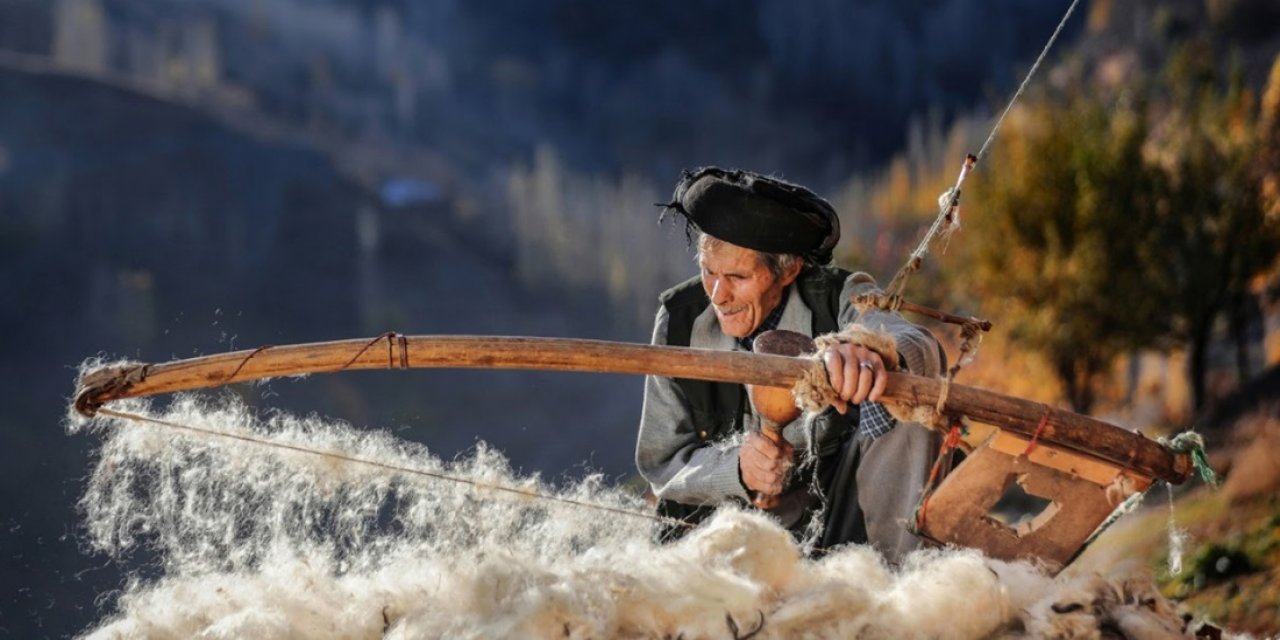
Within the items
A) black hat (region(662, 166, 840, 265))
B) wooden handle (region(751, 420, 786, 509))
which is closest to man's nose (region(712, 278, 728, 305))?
black hat (region(662, 166, 840, 265))

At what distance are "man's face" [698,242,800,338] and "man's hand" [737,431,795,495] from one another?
36 centimetres

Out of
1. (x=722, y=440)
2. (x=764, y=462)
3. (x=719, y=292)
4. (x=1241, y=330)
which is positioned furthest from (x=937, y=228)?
(x=1241, y=330)

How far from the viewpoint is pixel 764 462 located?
2734mm

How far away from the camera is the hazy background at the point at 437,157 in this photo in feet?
49.0

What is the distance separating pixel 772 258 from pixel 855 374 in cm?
77

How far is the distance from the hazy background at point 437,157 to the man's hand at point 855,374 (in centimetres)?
1110

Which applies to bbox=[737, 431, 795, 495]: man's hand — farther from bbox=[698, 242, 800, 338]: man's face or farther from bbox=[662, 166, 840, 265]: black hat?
bbox=[662, 166, 840, 265]: black hat

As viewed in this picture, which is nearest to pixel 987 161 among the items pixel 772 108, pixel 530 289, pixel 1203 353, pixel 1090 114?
pixel 1090 114


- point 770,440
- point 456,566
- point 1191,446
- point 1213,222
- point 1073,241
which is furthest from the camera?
point 1073,241

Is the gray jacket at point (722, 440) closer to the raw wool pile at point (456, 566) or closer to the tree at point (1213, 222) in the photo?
the raw wool pile at point (456, 566)

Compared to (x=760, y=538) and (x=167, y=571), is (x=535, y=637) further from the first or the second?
(x=167, y=571)

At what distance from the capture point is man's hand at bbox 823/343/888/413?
2.26 metres

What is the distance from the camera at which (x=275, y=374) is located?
2.37 metres

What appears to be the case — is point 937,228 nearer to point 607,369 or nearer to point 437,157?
point 607,369
